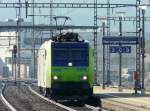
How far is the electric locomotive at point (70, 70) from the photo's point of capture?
3312 centimetres

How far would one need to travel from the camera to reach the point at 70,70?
109 feet

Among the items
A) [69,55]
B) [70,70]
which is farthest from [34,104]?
[69,55]

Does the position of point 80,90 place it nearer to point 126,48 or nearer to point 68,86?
point 68,86

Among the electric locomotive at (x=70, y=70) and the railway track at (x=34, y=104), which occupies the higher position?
the electric locomotive at (x=70, y=70)

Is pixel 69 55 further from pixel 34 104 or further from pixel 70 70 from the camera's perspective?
pixel 34 104

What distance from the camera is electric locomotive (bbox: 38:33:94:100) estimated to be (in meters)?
33.1

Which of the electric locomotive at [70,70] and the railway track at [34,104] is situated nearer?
the railway track at [34,104]

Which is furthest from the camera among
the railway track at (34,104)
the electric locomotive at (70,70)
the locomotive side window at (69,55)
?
the locomotive side window at (69,55)

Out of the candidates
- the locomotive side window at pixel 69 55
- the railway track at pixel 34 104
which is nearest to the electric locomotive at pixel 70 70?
the locomotive side window at pixel 69 55

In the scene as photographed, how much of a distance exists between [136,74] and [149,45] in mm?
92237

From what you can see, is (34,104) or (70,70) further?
(34,104)

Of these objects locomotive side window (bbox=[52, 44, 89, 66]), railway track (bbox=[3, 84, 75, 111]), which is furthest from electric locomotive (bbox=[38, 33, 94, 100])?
railway track (bbox=[3, 84, 75, 111])

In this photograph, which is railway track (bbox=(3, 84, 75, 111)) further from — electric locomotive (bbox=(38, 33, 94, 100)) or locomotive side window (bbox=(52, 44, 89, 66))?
locomotive side window (bbox=(52, 44, 89, 66))

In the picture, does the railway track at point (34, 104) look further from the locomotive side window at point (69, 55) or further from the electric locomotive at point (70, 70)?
the locomotive side window at point (69, 55)
